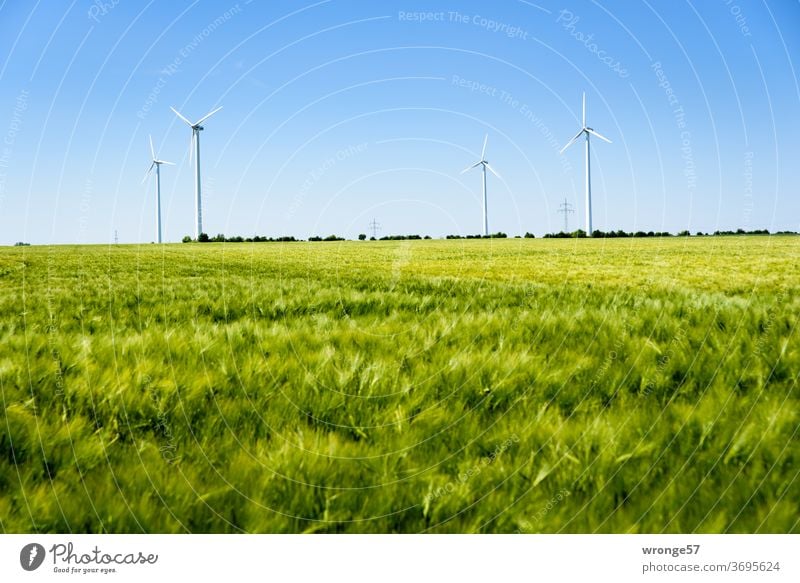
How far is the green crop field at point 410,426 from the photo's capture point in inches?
77.3

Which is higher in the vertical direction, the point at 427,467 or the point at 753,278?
the point at 753,278

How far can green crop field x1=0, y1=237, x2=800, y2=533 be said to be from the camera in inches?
77.3

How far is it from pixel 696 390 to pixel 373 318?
310 cm

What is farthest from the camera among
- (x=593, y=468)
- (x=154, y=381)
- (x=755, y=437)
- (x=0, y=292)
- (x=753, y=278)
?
(x=753, y=278)

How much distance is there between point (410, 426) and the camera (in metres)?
2.57

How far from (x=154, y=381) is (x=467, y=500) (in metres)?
1.98

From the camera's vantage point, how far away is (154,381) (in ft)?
9.74

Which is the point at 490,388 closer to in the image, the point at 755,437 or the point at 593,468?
the point at 593,468

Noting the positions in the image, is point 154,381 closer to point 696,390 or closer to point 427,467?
point 427,467

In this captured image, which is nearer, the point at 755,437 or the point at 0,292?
the point at 755,437
